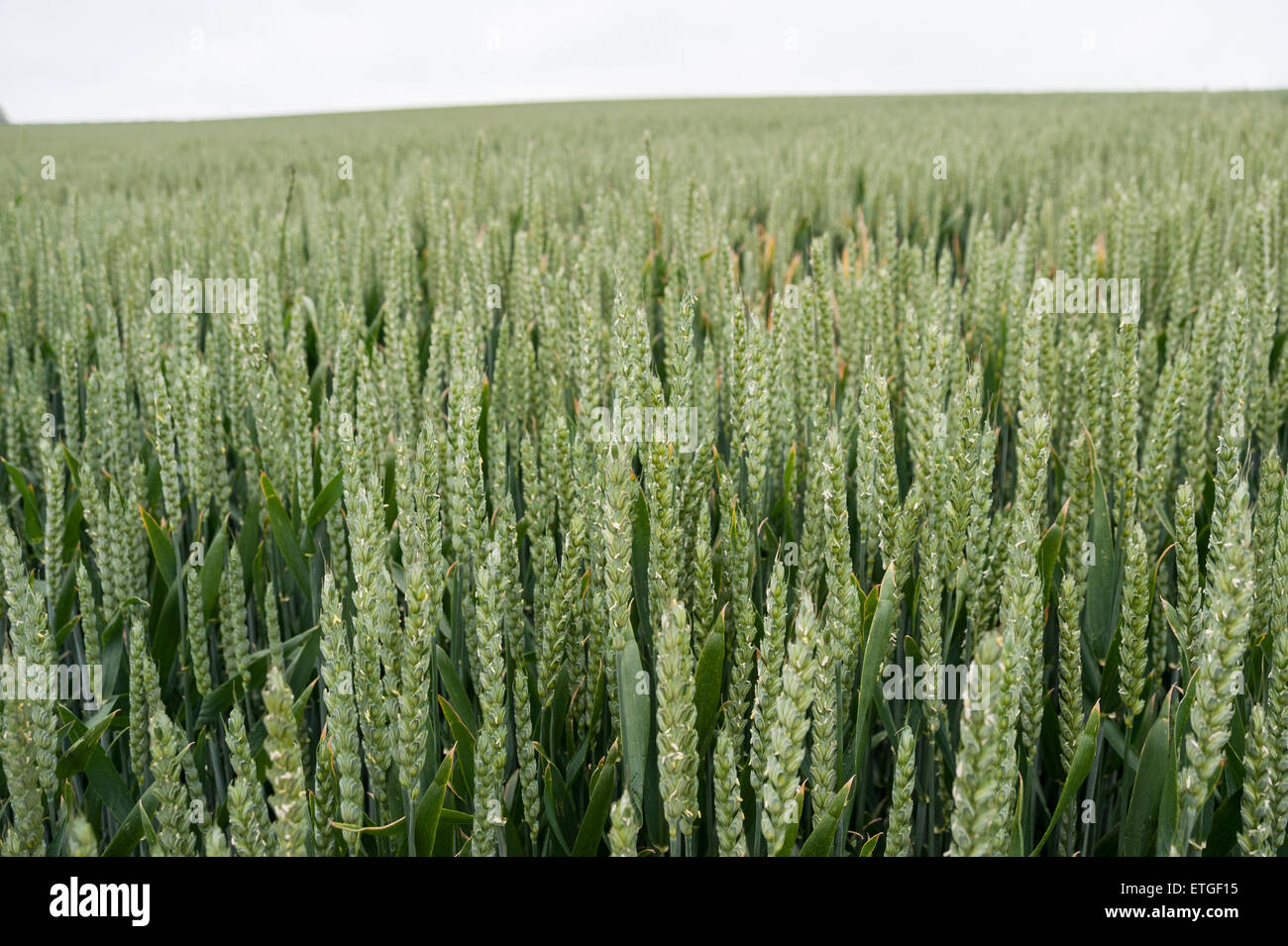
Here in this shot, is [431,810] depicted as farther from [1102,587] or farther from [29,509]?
[29,509]

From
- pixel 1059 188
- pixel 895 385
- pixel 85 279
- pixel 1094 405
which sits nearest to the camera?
pixel 1094 405

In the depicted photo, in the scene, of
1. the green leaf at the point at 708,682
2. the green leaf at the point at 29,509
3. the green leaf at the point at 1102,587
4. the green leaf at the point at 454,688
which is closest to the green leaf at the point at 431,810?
the green leaf at the point at 454,688

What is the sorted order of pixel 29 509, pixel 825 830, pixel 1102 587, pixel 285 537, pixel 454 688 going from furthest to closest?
pixel 29 509, pixel 285 537, pixel 1102 587, pixel 454 688, pixel 825 830

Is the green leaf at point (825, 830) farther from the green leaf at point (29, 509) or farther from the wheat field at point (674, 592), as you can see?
the green leaf at point (29, 509)

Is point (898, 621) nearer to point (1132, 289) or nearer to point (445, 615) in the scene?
point (445, 615)

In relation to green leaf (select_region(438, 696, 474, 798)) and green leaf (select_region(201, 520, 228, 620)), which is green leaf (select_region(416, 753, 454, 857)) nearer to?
green leaf (select_region(438, 696, 474, 798))

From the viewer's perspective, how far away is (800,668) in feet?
1.95

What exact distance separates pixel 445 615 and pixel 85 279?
2511 mm

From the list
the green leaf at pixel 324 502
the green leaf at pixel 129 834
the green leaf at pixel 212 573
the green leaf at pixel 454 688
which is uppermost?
the green leaf at pixel 324 502

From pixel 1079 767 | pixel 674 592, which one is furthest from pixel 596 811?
pixel 1079 767

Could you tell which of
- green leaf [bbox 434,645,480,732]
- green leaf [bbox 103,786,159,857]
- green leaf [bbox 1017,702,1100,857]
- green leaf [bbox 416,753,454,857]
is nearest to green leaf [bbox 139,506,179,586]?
green leaf [bbox 103,786,159,857]
